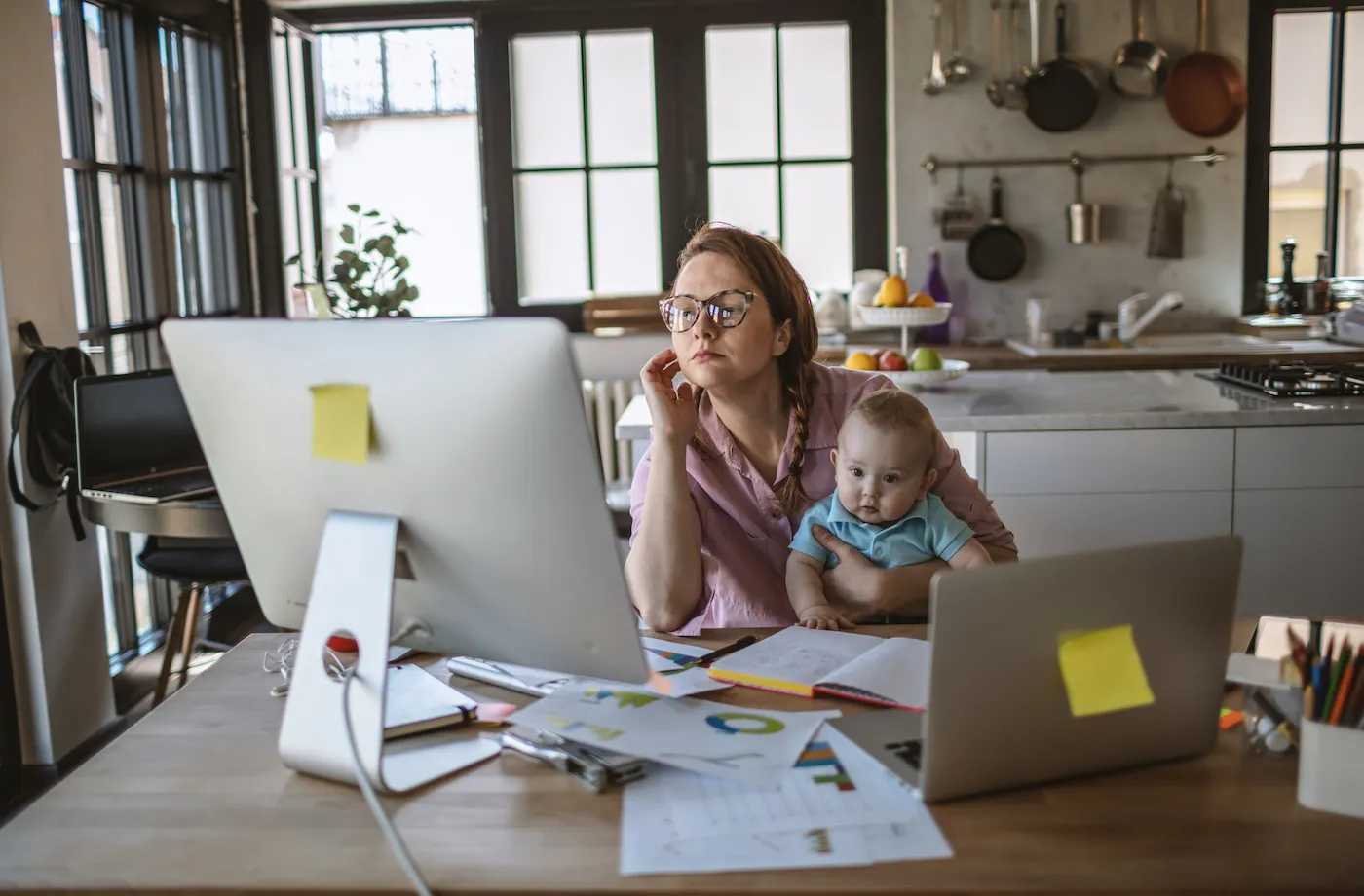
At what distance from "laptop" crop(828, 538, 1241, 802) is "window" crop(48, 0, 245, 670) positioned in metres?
2.82

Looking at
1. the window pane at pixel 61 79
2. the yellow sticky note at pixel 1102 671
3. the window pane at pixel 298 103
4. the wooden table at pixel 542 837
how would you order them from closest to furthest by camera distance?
the wooden table at pixel 542 837 → the yellow sticky note at pixel 1102 671 → the window pane at pixel 61 79 → the window pane at pixel 298 103

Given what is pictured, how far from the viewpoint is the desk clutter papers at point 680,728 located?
1.16 meters

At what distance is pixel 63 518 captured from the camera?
9.68 ft

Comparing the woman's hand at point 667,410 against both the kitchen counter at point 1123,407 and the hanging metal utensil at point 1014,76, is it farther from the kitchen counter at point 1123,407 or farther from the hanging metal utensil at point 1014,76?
the hanging metal utensil at point 1014,76

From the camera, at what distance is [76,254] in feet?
10.9

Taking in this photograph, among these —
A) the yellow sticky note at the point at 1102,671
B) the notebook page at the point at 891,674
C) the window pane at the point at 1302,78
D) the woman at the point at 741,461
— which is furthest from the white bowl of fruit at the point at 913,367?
the window pane at the point at 1302,78

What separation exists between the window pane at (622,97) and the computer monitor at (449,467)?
12.4 ft

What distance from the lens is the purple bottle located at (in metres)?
4.66

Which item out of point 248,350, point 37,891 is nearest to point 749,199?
point 248,350

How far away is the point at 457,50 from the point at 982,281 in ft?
7.46

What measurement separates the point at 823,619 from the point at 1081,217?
3.45 meters

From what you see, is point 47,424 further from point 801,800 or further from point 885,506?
point 801,800

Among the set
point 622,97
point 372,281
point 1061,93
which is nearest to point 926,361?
point 1061,93

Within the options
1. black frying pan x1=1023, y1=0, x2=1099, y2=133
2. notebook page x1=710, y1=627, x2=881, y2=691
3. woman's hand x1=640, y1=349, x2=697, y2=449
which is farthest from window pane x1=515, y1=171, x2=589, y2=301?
notebook page x1=710, y1=627, x2=881, y2=691
